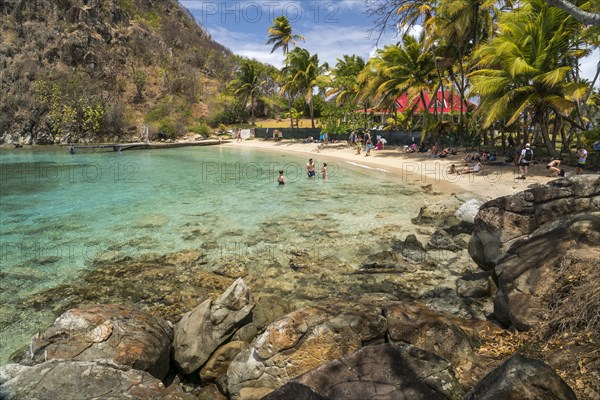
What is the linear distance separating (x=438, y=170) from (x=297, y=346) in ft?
68.9

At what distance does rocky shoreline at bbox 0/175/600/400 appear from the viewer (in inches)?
139

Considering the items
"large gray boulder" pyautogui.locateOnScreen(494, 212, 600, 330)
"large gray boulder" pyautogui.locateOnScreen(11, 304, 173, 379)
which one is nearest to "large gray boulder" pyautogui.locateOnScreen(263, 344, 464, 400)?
"large gray boulder" pyautogui.locateOnScreen(494, 212, 600, 330)

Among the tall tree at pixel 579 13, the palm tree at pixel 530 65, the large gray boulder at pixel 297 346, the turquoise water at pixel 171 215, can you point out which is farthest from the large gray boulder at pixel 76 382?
the palm tree at pixel 530 65

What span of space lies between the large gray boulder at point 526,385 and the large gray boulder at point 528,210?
4417 mm

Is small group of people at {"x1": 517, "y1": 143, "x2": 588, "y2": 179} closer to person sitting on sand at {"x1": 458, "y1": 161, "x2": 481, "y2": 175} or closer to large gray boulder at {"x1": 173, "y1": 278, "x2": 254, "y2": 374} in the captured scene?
person sitting on sand at {"x1": 458, "y1": 161, "x2": 481, "y2": 175}

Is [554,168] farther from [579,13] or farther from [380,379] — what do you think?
[380,379]

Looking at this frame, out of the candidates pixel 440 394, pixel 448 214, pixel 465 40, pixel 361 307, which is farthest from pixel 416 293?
pixel 465 40

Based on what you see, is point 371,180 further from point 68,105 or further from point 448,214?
point 68,105

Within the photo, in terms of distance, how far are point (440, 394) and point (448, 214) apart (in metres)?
10.9

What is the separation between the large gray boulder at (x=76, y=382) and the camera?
13.9 feet

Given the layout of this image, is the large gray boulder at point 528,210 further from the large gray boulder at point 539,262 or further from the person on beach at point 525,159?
the person on beach at point 525,159

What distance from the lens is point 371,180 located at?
74.3ft

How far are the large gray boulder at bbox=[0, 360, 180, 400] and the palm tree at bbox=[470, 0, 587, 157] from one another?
1918 cm

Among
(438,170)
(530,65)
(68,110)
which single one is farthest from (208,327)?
(68,110)
